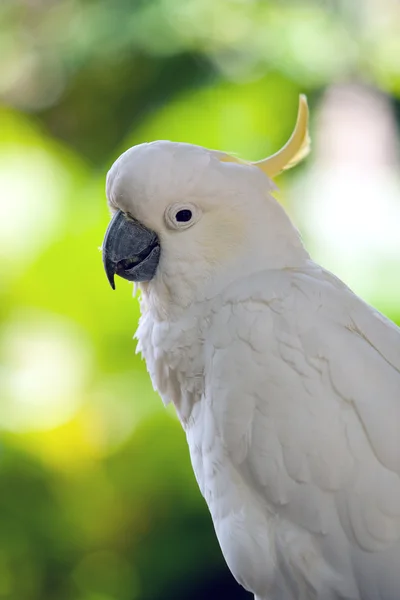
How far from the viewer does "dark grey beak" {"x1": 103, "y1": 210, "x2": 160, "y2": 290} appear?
107cm

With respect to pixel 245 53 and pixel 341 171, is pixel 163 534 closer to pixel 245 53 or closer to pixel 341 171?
pixel 341 171

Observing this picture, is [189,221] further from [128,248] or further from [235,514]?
[235,514]

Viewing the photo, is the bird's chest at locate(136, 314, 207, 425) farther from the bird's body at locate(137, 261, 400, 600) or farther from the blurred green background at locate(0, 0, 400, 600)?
the blurred green background at locate(0, 0, 400, 600)

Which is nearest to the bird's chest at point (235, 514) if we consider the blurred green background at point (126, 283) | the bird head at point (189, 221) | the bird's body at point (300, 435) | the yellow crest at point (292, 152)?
the bird's body at point (300, 435)

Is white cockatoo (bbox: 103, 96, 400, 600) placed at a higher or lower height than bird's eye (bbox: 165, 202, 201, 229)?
lower

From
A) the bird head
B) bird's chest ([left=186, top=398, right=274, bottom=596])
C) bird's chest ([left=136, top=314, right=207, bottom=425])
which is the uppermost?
the bird head

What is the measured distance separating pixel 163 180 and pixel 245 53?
203 cm

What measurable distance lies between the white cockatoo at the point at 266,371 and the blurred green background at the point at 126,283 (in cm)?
116

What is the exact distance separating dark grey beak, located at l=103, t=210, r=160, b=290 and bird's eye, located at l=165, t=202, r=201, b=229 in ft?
0.13

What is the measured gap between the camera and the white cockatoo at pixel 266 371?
99 cm

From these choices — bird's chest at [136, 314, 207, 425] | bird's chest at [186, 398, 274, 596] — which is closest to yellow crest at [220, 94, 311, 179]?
bird's chest at [136, 314, 207, 425]

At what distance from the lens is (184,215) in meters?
1.05

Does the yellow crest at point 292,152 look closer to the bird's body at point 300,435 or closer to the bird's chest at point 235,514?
the bird's body at point 300,435

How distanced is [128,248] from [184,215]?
0.30 feet
